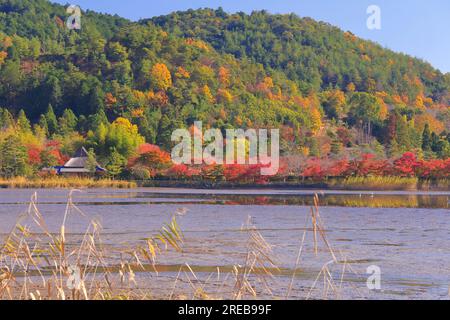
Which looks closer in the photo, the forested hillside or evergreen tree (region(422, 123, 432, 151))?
the forested hillside

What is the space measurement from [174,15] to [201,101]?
56.4 m

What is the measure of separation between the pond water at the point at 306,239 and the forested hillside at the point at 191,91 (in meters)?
29.1

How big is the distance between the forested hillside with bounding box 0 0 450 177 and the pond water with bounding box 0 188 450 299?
29109mm

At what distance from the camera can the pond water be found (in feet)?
32.3

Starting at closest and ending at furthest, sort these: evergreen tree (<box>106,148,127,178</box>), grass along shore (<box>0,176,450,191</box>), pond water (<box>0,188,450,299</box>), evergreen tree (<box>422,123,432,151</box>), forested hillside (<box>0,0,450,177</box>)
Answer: pond water (<box>0,188,450,299</box>) → grass along shore (<box>0,176,450,191</box>) → evergreen tree (<box>106,148,127,178</box>) → forested hillside (<box>0,0,450,177</box>) → evergreen tree (<box>422,123,432,151</box>)

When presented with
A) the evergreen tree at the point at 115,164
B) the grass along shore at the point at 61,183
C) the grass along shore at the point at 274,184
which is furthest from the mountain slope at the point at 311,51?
the grass along shore at the point at 61,183

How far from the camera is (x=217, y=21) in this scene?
129500mm

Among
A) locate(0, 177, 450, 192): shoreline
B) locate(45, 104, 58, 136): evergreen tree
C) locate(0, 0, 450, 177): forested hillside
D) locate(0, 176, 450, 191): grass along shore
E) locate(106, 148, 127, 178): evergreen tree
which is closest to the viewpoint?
locate(0, 177, 450, 192): shoreline

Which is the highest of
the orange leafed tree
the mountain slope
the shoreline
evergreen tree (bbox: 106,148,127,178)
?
the mountain slope

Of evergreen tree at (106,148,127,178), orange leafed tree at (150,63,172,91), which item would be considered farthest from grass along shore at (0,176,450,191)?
orange leafed tree at (150,63,172,91)

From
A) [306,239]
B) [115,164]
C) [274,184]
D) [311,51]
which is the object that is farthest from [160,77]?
[306,239]

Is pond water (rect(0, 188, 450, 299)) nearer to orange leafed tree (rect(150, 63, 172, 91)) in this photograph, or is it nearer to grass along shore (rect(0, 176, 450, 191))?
grass along shore (rect(0, 176, 450, 191))

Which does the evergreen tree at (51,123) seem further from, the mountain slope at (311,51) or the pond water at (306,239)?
the pond water at (306,239)
